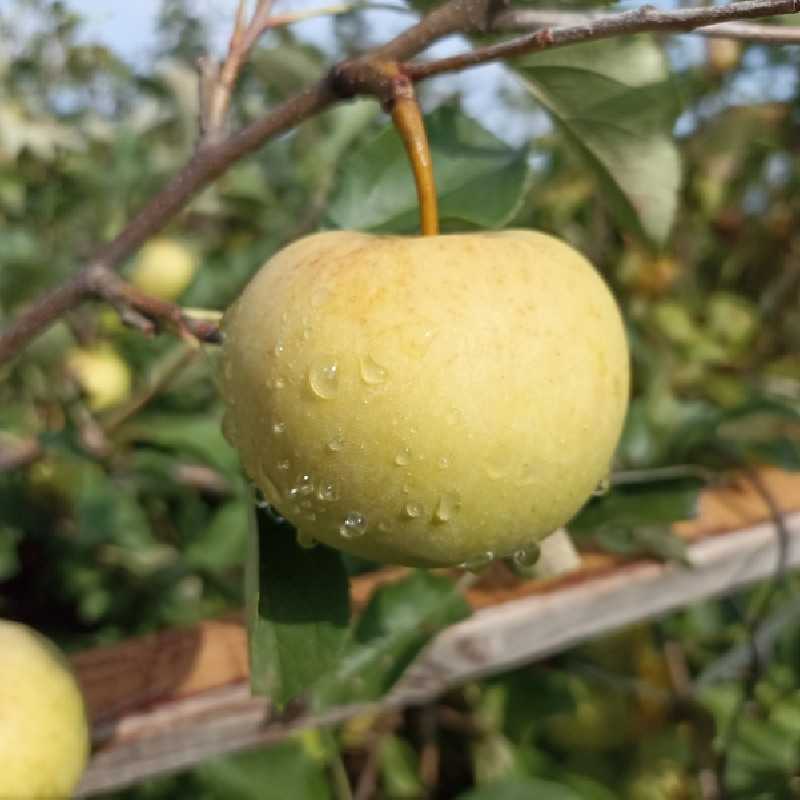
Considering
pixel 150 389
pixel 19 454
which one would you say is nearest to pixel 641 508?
pixel 150 389

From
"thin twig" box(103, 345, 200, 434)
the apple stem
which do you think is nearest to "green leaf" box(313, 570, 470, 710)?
the apple stem

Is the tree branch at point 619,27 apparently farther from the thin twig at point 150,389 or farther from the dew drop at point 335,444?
the thin twig at point 150,389

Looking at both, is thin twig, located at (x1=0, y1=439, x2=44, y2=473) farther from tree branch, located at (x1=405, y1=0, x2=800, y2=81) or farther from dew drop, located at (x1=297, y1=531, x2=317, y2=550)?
tree branch, located at (x1=405, y1=0, x2=800, y2=81)

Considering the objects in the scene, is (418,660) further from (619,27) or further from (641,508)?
(619,27)

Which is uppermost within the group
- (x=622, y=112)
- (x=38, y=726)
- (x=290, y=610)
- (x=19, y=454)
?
(x=622, y=112)

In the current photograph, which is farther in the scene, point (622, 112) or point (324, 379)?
point (622, 112)

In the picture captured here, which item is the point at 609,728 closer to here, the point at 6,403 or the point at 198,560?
the point at 198,560
